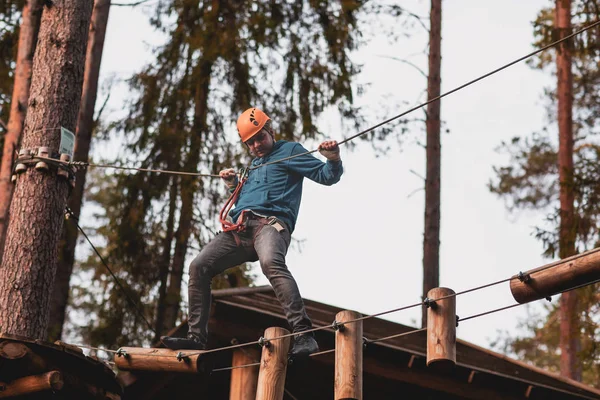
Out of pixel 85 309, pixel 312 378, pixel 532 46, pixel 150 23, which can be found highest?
pixel 532 46

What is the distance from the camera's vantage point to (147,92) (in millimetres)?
17375

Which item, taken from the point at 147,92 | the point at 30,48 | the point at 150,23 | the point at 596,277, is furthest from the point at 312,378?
the point at 150,23

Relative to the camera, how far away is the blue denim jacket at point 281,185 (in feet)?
26.4

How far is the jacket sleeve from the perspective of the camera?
7805 mm

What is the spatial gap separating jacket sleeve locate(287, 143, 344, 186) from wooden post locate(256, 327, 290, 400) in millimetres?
1331

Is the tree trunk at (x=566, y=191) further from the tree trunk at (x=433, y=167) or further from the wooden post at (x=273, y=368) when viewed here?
the wooden post at (x=273, y=368)

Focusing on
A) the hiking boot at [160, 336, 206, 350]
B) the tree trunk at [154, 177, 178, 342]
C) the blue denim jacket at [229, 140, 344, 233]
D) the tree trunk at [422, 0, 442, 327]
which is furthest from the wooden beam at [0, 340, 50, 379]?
the tree trunk at [154, 177, 178, 342]

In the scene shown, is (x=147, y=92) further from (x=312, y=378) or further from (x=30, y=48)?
(x=312, y=378)

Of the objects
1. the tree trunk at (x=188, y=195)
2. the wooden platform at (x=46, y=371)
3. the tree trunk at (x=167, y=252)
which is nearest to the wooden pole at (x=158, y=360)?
the wooden platform at (x=46, y=371)

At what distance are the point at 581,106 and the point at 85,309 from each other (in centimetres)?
1458

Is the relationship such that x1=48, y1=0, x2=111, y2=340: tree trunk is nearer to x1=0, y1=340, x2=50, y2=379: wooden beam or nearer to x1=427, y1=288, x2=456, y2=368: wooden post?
x1=0, y1=340, x2=50, y2=379: wooden beam

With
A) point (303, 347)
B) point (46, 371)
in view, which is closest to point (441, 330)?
point (303, 347)

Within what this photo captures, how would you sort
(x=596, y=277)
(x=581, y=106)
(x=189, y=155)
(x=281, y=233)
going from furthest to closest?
1. (x=581, y=106)
2. (x=189, y=155)
3. (x=281, y=233)
4. (x=596, y=277)

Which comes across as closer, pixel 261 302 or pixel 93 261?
pixel 261 302
